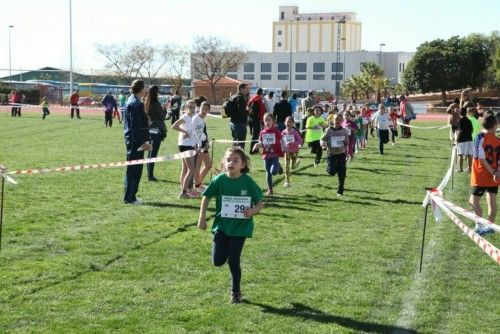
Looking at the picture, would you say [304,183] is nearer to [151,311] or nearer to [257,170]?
[257,170]

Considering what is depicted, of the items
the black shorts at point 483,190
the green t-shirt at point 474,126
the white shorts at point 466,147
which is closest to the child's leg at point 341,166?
the black shorts at point 483,190

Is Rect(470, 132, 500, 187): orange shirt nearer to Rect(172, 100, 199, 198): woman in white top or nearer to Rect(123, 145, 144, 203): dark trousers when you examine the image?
Rect(172, 100, 199, 198): woman in white top

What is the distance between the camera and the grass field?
6.96 m

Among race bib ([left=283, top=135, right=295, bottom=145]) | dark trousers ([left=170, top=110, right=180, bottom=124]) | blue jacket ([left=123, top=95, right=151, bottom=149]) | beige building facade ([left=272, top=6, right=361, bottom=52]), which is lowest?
dark trousers ([left=170, top=110, right=180, bottom=124])

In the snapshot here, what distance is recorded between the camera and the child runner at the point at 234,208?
7.44 meters

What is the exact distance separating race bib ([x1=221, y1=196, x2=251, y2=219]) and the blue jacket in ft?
19.0

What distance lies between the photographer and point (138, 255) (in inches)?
366

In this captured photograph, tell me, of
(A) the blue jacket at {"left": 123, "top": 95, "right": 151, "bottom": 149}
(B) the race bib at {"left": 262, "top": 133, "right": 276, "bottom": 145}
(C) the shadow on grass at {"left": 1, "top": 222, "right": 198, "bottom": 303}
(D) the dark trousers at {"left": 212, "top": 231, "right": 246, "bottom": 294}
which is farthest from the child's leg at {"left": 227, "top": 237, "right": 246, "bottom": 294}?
(B) the race bib at {"left": 262, "top": 133, "right": 276, "bottom": 145}

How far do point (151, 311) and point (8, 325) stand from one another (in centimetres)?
127

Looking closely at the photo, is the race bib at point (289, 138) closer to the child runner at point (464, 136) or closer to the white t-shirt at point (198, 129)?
the white t-shirt at point (198, 129)

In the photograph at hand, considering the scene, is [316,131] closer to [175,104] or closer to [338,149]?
[338,149]

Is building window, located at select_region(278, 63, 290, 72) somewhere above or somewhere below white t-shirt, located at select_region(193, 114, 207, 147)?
above

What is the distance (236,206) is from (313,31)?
175m

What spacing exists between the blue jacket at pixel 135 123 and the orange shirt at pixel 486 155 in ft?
17.8
